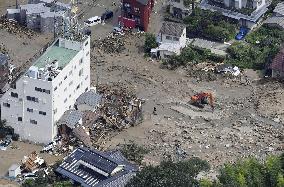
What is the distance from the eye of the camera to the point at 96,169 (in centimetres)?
4312

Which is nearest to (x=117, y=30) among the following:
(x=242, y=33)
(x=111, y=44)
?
(x=111, y=44)

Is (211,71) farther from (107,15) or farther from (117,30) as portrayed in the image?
(107,15)

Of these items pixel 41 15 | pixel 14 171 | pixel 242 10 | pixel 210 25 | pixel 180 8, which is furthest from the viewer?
pixel 180 8

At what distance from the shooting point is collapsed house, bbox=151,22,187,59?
56094 millimetres

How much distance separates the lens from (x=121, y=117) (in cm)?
4900

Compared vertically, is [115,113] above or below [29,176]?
above

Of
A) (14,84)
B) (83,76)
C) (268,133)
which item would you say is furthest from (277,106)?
(14,84)

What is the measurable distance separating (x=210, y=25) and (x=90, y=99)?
1328 cm

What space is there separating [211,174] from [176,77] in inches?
445

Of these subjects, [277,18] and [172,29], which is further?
[277,18]

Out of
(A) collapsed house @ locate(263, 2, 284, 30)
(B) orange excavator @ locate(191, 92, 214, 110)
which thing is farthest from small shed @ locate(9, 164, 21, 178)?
(A) collapsed house @ locate(263, 2, 284, 30)

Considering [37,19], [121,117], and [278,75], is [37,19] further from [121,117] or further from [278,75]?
[278,75]

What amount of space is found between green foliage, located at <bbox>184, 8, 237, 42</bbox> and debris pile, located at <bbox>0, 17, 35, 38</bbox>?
10894 mm

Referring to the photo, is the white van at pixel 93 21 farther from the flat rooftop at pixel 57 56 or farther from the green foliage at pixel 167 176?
the green foliage at pixel 167 176
